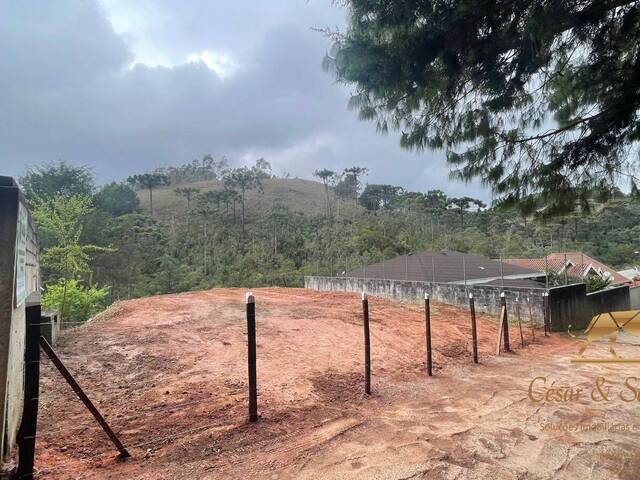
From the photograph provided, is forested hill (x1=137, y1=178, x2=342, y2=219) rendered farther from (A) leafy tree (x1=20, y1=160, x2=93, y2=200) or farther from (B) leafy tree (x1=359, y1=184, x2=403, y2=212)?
(A) leafy tree (x1=20, y1=160, x2=93, y2=200)

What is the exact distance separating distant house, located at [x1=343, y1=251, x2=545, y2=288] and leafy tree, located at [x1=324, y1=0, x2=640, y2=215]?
436 inches

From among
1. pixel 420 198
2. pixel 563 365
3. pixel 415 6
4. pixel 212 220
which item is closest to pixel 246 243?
pixel 212 220

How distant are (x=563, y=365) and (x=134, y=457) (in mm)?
6083

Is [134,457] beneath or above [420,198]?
beneath

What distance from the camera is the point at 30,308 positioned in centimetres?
199

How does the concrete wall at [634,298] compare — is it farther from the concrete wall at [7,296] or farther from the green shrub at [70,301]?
the green shrub at [70,301]

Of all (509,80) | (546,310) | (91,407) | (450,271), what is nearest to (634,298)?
(450,271)

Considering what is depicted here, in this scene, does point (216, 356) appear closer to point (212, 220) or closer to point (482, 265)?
point (482, 265)

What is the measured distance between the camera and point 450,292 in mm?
12586

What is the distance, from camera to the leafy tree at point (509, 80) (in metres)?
2.65

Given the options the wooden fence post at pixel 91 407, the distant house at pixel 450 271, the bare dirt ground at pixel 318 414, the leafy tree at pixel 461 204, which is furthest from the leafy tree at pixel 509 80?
the leafy tree at pixel 461 204

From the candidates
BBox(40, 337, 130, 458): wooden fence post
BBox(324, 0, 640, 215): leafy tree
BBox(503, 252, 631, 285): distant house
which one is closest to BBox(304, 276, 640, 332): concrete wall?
BBox(503, 252, 631, 285): distant house

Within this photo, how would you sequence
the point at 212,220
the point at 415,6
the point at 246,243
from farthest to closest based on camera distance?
the point at 212,220 < the point at 246,243 < the point at 415,6

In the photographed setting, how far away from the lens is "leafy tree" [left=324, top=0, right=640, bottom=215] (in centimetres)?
265
